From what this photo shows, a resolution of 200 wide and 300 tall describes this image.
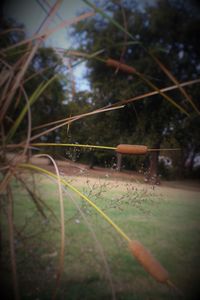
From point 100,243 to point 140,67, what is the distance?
0.41 m

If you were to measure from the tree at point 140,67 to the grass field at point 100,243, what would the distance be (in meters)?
0.11

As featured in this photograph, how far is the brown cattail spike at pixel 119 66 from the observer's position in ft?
1.92

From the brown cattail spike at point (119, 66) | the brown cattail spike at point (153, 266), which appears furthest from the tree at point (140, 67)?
the brown cattail spike at point (153, 266)

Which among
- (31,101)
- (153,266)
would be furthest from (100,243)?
(31,101)

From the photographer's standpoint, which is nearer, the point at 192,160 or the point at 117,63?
the point at 117,63

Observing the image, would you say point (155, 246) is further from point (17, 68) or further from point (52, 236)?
point (17, 68)

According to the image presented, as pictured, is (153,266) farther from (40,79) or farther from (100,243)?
(40,79)

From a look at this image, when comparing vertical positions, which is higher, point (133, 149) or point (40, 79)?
point (40, 79)

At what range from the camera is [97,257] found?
587mm

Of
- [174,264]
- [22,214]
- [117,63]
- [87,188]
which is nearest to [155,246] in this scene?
[174,264]

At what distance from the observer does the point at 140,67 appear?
631mm

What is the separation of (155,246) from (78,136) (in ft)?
1.00

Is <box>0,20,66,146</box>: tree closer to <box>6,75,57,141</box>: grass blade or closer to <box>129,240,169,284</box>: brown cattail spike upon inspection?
<box>6,75,57,141</box>: grass blade

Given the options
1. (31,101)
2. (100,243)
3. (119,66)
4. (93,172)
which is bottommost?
(100,243)
